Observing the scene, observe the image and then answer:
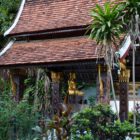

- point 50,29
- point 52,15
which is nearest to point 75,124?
point 50,29

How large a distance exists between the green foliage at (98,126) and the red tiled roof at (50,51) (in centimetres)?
→ 406

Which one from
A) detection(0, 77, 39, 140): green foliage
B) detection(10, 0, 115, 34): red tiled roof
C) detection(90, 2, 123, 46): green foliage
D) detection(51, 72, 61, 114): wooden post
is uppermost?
detection(90, 2, 123, 46): green foliage

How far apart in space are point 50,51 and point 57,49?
0.90 ft

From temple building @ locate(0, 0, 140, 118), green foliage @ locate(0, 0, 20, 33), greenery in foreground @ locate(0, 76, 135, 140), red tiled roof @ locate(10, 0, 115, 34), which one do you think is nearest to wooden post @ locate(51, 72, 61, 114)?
temple building @ locate(0, 0, 140, 118)

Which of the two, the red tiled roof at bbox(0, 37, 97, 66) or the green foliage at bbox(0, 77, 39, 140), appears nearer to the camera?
the green foliage at bbox(0, 77, 39, 140)

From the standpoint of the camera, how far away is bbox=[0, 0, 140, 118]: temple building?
14.1m

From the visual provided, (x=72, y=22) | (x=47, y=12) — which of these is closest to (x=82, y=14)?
(x=72, y=22)

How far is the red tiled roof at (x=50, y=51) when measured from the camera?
14177 millimetres

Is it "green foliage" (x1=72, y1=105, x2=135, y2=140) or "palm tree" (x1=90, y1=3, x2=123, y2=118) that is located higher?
"palm tree" (x1=90, y1=3, x2=123, y2=118)

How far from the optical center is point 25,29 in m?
16.9

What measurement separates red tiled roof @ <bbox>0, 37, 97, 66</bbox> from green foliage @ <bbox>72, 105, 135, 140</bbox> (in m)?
4.06

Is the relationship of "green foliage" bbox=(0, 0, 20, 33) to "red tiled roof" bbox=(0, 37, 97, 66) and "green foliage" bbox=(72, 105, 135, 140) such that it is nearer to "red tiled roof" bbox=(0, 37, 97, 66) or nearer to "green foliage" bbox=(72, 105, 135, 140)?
"red tiled roof" bbox=(0, 37, 97, 66)

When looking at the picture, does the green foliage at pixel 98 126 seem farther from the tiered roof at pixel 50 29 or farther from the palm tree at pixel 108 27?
the tiered roof at pixel 50 29

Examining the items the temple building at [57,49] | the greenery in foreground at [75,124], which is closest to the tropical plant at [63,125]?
the greenery in foreground at [75,124]
